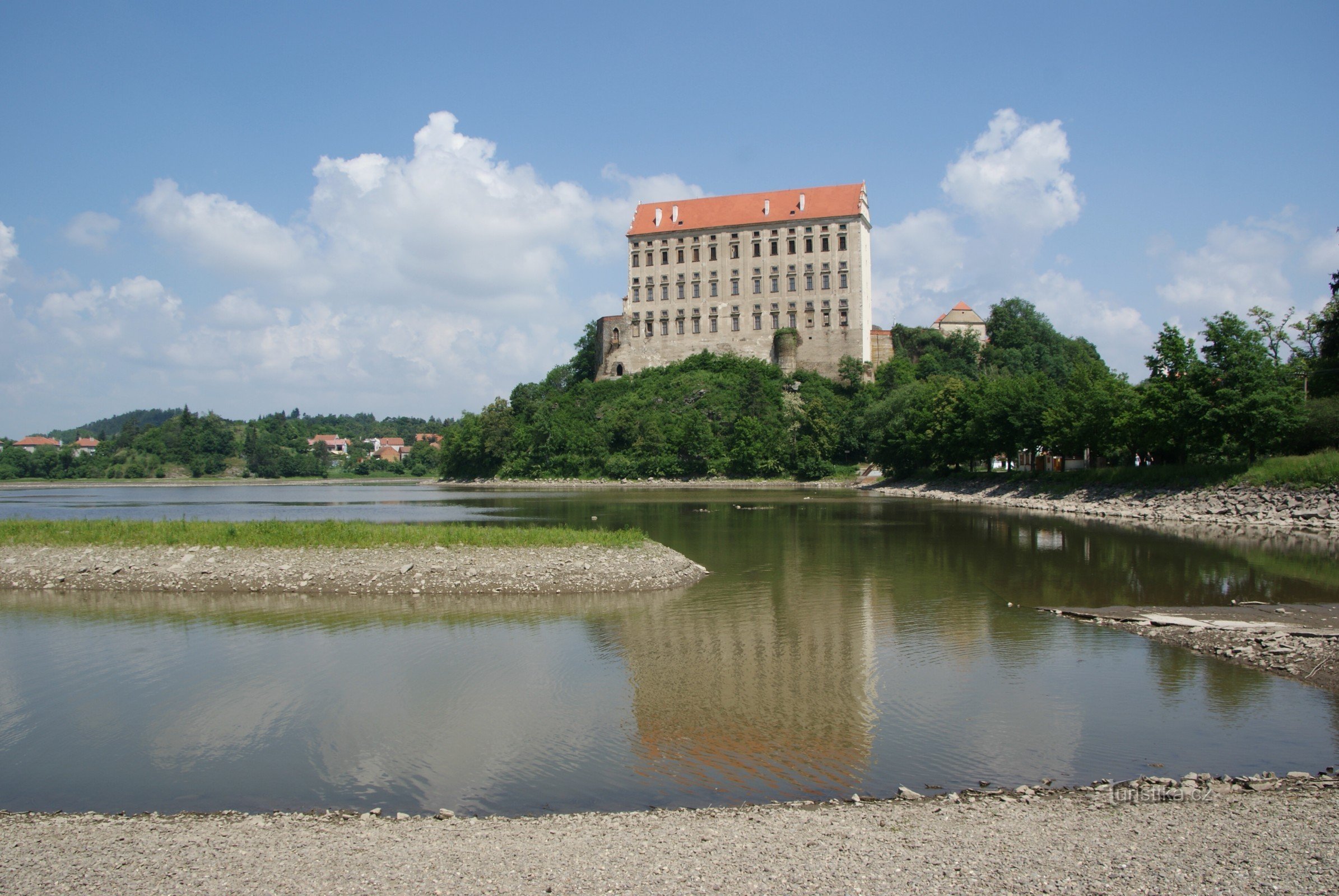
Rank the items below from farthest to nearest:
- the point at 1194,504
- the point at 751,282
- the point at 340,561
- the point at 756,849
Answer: the point at 751,282, the point at 1194,504, the point at 340,561, the point at 756,849

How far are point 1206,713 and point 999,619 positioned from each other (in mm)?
6794

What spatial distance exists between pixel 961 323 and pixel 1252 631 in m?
94.3

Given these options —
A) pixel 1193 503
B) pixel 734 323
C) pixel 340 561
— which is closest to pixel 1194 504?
pixel 1193 503

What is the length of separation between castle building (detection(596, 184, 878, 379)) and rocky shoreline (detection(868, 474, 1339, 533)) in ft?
116

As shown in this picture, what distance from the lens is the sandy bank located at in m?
14.0

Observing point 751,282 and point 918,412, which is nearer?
point 918,412

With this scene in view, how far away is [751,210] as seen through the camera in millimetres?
95125

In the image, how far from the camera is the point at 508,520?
41875 millimetres

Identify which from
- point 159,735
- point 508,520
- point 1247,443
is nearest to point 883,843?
point 159,735

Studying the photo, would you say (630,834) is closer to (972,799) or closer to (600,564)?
(972,799)

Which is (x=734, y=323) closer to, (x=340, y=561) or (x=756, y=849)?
(x=340, y=561)

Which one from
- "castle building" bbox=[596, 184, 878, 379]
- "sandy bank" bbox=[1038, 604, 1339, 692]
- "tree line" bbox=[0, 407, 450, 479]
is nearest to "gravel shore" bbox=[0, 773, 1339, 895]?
"sandy bank" bbox=[1038, 604, 1339, 692]

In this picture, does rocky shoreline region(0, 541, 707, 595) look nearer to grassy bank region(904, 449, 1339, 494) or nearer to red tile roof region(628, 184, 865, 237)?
grassy bank region(904, 449, 1339, 494)

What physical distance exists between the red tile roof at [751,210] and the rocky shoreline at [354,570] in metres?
74.7
